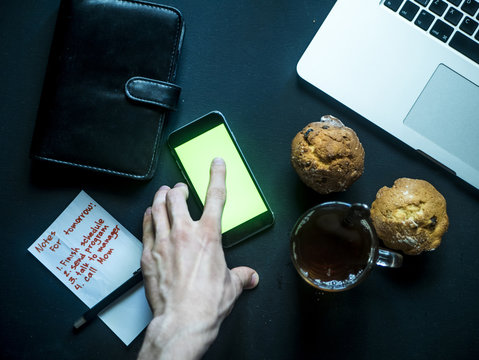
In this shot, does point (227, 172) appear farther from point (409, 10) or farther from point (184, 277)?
point (409, 10)

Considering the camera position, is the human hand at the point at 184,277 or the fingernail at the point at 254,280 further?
the fingernail at the point at 254,280

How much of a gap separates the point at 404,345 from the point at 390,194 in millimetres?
295

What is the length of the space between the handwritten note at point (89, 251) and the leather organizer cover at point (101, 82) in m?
0.11

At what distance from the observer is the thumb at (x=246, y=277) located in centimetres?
68

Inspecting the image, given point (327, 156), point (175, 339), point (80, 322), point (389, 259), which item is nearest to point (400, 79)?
point (327, 156)

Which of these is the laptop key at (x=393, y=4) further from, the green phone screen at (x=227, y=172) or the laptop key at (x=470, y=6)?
the green phone screen at (x=227, y=172)

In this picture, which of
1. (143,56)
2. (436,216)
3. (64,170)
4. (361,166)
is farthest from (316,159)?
(64,170)

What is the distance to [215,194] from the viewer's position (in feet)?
2.19

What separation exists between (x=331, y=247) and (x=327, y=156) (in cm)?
15

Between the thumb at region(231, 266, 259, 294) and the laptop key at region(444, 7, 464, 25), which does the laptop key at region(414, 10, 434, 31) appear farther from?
the thumb at region(231, 266, 259, 294)

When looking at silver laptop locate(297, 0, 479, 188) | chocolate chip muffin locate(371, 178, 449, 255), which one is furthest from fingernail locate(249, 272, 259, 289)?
silver laptop locate(297, 0, 479, 188)

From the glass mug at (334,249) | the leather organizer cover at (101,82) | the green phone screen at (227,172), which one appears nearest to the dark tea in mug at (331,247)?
the glass mug at (334,249)

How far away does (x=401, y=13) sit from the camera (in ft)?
2.21

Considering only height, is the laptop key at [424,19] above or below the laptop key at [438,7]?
below
